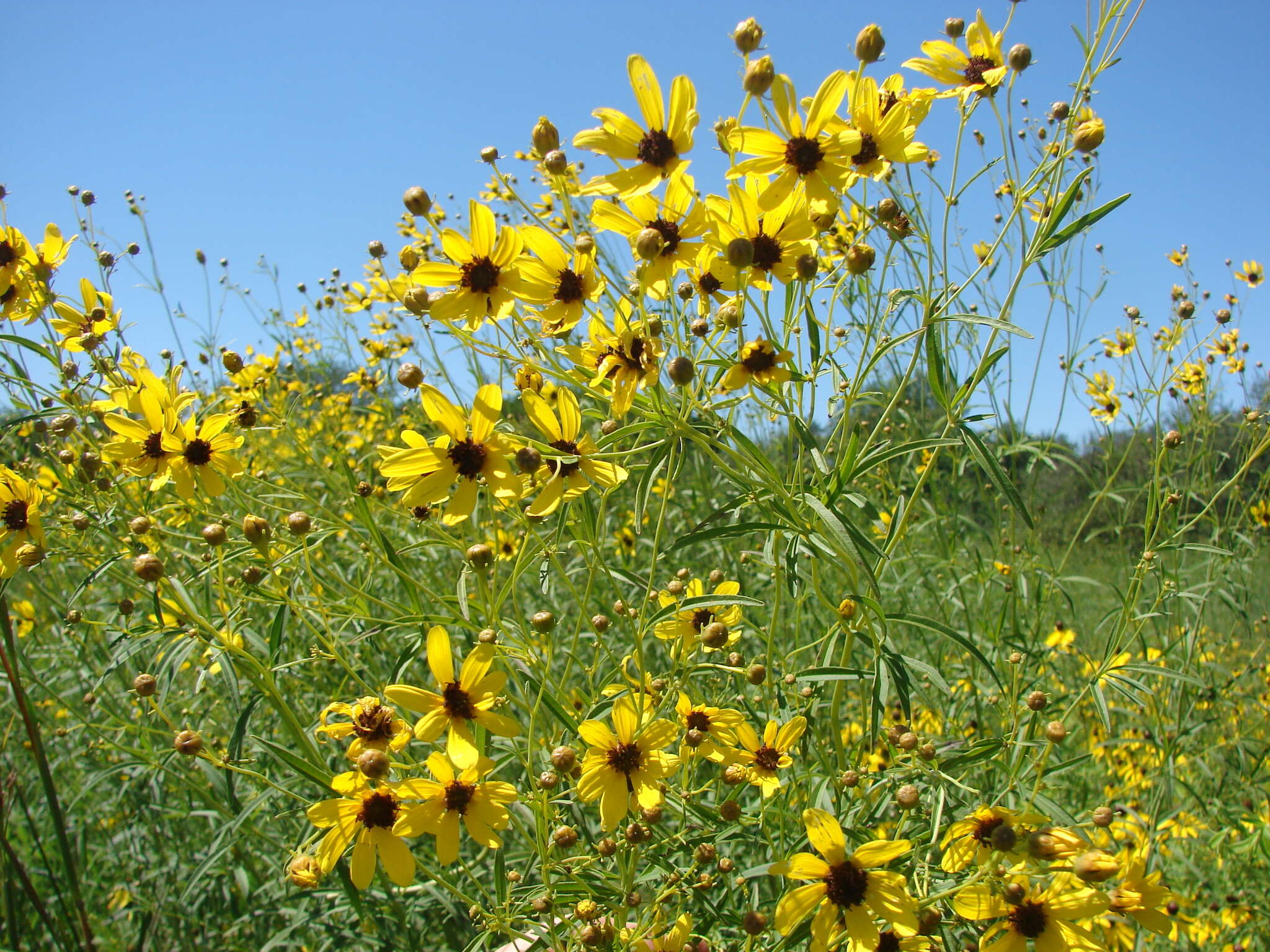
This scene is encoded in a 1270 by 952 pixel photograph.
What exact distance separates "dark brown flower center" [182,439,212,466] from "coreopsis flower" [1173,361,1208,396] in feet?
11.6

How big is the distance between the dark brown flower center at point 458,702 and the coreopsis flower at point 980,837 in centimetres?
79

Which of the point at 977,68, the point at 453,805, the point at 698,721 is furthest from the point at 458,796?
the point at 977,68

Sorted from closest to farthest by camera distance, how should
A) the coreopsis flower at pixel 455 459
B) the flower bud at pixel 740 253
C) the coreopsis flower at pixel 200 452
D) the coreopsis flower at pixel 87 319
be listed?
the flower bud at pixel 740 253, the coreopsis flower at pixel 455 459, the coreopsis flower at pixel 200 452, the coreopsis flower at pixel 87 319

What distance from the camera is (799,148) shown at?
4.10 ft

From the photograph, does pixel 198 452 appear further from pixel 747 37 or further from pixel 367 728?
pixel 747 37

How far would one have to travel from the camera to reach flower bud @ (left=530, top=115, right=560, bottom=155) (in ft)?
4.64

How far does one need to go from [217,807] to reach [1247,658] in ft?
18.6

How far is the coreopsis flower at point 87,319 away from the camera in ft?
7.09

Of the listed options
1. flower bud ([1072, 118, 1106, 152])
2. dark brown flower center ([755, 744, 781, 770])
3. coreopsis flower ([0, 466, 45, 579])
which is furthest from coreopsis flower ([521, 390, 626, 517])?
coreopsis flower ([0, 466, 45, 579])

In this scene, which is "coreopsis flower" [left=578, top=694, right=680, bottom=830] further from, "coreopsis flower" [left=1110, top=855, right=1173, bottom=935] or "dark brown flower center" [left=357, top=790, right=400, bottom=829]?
"coreopsis flower" [left=1110, top=855, right=1173, bottom=935]

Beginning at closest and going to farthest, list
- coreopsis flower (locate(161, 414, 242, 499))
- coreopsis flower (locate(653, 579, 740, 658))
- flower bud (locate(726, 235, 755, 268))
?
1. flower bud (locate(726, 235, 755, 268))
2. coreopsis flower (locate(653, 579, 740, 658))
3. coreopsis flower (locate(161, 414, 242, 499))

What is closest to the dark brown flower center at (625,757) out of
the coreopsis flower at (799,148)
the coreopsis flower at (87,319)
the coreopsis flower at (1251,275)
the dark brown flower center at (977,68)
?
the coreopsis flower at (799,148)

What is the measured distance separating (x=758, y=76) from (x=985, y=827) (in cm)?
128

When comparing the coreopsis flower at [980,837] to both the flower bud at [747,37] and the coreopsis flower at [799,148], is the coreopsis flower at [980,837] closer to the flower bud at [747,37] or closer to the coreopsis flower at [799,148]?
the coreopsis flower at [799,148]
